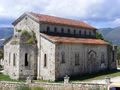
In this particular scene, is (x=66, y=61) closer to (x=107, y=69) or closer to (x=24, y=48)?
(x=24, y=48)

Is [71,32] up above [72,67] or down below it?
above

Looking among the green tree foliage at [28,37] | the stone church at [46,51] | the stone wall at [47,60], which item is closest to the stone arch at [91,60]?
the stone church at [46,51]

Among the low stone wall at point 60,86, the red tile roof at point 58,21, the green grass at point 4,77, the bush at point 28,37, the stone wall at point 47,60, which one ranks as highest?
the red tile roof at point 58,21

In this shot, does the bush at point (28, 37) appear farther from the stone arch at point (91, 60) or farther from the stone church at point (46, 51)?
the stone arch at point (91, 60)

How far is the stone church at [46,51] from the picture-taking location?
5225cm

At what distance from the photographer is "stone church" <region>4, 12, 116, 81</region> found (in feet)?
171

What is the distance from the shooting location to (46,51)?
2078 inches

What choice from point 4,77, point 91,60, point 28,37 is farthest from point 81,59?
point 4,77

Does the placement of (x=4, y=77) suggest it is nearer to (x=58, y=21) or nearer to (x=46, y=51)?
(x=46, y=51)

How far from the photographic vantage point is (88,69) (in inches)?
2319

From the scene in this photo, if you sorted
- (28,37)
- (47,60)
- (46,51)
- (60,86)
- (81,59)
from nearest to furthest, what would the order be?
1. (60,86)
2. (47,60)
3. (46,51)
4. (28,37)
5. (81,59)

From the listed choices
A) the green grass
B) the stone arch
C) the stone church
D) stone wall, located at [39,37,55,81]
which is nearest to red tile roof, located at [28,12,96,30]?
the stone church

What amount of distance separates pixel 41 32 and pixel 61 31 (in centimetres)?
560

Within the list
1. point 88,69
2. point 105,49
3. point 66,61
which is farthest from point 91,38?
point 66,61
